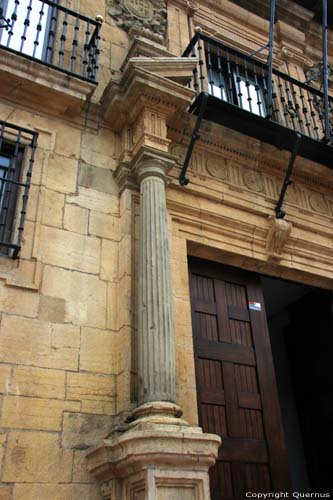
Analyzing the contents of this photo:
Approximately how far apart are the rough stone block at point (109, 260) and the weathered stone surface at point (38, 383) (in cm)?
106

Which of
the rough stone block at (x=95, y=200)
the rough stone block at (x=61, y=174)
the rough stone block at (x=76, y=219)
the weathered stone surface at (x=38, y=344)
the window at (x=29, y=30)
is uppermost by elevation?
the window at (x=29, y=30)

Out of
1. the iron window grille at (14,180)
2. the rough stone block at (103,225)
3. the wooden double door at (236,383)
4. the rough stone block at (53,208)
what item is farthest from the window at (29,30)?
the wooden double door at (236,383)

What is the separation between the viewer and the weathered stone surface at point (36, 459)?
3463 mm

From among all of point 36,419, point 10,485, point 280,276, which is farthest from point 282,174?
point 10,485

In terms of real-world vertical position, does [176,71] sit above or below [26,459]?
above

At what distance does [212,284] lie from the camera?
18.1ft

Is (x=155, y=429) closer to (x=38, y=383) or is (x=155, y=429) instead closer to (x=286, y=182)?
(x=38, y=383)

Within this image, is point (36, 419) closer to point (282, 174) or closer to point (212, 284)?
point (212, 284)

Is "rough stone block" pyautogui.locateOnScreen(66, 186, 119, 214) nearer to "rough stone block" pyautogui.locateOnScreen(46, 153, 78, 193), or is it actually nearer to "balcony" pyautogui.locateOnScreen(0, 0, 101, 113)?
"rough stone block" pyautogui.locateOnScreen(46, 153, 78, 193)

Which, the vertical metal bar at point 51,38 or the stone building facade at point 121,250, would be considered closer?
the stone building facade at point 121,250

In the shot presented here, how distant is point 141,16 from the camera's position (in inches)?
282

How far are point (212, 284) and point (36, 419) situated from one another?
8.33 feet

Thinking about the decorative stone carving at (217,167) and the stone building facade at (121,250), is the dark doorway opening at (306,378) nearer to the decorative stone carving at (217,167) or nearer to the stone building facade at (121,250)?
the stone building facade at (121,250)

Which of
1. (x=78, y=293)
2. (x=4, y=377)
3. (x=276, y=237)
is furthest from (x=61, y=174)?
(x=276, y=237)
